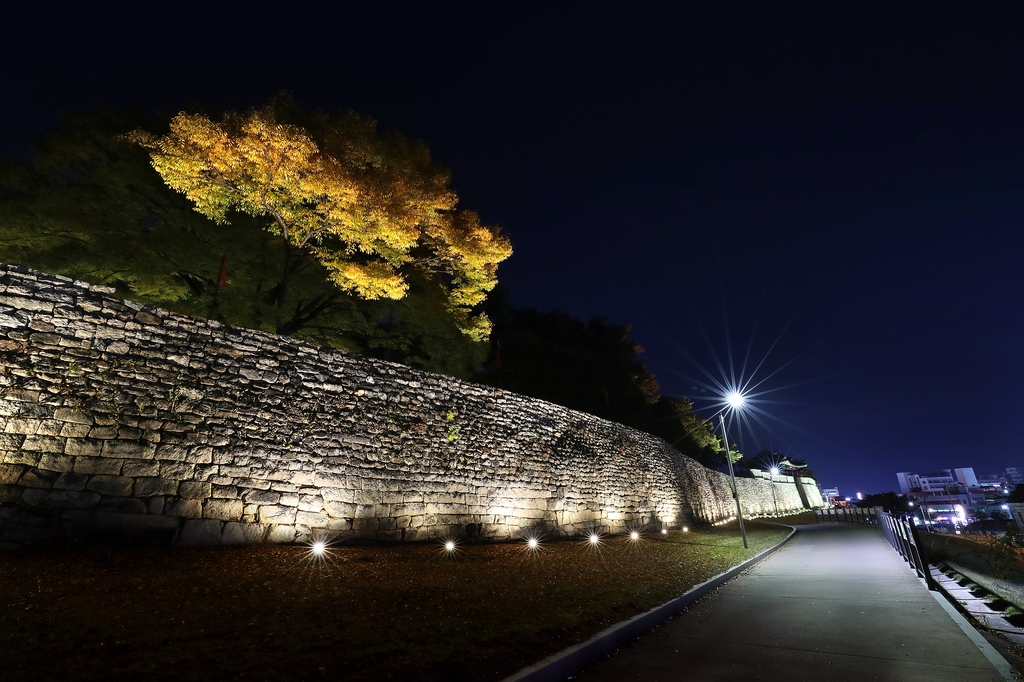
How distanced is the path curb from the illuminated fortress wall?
5.14 metres

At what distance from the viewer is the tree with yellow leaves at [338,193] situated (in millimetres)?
10625

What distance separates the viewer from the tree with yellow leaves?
10.6m

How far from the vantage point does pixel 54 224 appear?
34.1ft

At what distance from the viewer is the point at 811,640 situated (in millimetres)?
5348

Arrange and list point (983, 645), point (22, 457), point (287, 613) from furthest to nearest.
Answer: point (22, 457)
point (287, 613)
point (983, 645)

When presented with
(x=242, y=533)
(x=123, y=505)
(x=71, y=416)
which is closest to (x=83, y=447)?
(x=71, y=416)

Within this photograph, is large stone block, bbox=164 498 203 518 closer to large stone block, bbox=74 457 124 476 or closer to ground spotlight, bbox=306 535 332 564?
large stone block, bbox=74 457 124 476

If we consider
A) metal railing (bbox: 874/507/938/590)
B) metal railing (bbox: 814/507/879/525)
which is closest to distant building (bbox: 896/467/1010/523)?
metal railing (bbox: 814/507/879/525)

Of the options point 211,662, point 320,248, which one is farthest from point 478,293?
point 211,662

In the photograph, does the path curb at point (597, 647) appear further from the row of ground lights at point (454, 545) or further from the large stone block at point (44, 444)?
the large stone block at point (44, 444)

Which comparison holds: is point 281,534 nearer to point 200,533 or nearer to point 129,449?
point 200,533

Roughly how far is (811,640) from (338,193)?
12.0 metres

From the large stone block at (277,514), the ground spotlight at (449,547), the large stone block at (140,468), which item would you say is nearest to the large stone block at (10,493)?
the large stone block at (140,468)

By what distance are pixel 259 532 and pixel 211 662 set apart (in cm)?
443
